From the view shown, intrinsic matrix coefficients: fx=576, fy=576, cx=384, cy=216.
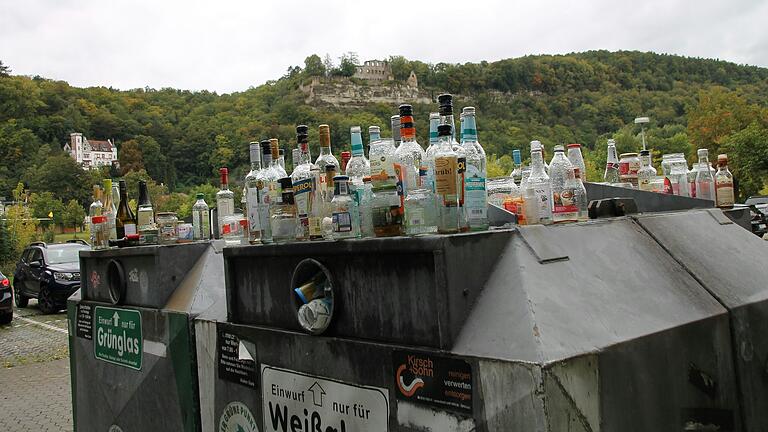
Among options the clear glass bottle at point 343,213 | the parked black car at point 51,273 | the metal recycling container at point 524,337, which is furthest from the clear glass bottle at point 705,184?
the parked black car at point 51,273

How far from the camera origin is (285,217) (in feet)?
7.70

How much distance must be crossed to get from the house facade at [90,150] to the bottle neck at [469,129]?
68.9m

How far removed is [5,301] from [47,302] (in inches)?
54.0

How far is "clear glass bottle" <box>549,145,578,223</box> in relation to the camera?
6.63 ft

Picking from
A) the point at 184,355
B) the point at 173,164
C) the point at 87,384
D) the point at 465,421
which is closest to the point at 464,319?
the point at 465,421

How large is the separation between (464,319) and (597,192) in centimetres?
136

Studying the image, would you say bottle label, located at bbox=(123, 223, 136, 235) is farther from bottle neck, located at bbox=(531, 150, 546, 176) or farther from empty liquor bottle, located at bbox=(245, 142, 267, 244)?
bottle neck, located at bbox=(531, 150, 546, 176)

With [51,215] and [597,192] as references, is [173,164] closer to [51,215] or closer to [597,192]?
[51,215]

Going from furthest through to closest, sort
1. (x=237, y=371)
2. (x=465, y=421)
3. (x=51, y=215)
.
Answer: (x=51, y=215), (x=237, y=371), (x=465, y=421)

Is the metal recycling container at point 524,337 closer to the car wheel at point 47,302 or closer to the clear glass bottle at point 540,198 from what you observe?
the clear glass bottle at point 540,198

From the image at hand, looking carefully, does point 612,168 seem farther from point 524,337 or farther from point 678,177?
point 524,337

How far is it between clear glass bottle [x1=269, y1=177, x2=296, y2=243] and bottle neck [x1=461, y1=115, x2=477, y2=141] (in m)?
0.76

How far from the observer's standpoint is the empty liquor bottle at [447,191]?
1717 mm

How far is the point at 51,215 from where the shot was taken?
40.5m
